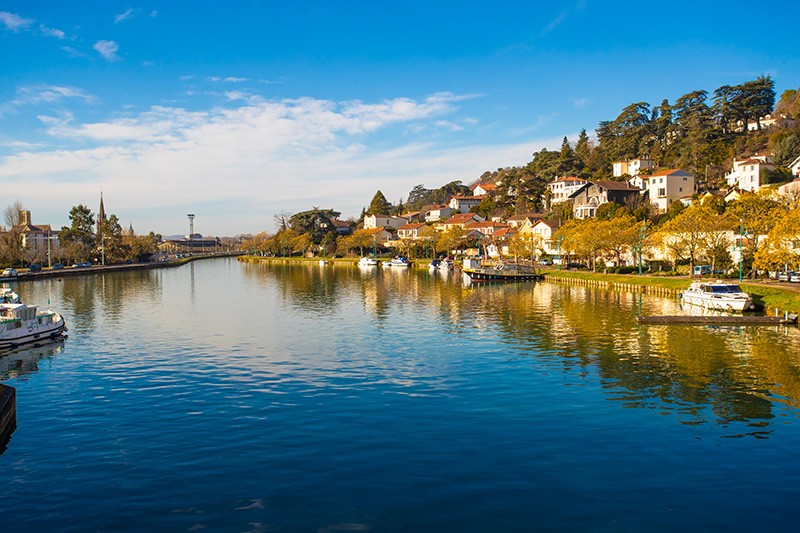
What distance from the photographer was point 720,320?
46625 mm

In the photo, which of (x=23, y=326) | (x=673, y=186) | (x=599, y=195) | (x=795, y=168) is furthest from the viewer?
(x=599, y=195)

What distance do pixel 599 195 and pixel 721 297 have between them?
8814 cm

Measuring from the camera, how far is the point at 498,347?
37.7 meters

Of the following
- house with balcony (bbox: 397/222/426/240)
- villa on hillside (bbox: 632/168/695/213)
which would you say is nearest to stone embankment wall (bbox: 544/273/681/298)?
villa on hillside (bbox: 632/168/695/213)

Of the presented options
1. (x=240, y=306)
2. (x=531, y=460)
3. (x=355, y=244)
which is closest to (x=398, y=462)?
(x=531, y=460)

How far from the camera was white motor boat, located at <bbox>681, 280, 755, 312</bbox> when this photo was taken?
5050 cm

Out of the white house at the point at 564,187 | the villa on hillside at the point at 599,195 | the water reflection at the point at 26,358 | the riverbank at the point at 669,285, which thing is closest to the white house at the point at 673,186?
the villa on hillside at the point at 599,195

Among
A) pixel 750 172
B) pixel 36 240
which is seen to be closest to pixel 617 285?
pixel 750 172

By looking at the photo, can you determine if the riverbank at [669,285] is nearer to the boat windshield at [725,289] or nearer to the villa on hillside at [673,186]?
the boat windshield at [725,289]

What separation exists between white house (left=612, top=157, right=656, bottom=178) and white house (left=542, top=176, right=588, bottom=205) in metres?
14.5

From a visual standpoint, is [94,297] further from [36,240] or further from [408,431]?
[36,240]

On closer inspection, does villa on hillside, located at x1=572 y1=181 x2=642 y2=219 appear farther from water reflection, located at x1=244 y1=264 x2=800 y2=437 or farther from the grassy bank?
water reflection, located at x1=244 y1=264 x2=800 y2=437

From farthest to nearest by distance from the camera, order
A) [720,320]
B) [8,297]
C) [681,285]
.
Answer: [681,285]
[8,297]
[720,320]

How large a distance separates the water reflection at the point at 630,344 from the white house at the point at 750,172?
6443 cm
